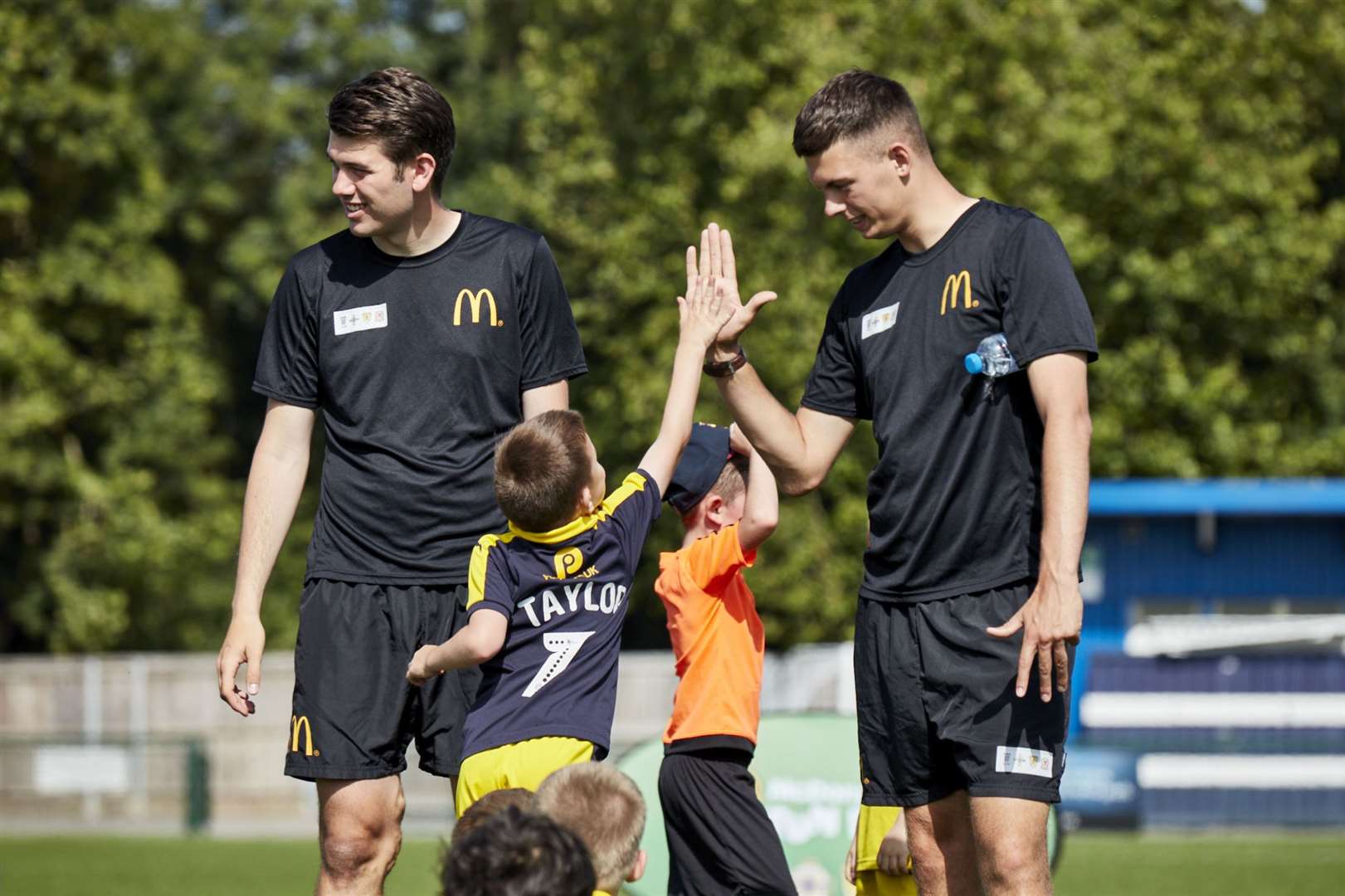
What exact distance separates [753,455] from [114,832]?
1844 centimetres

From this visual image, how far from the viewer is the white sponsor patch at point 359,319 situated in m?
4.92

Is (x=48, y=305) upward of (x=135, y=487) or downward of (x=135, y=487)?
upward

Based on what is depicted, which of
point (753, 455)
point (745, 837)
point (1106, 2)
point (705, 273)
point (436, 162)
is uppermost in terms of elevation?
point (1106, 2)

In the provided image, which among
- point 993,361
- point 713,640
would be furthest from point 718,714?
point 993,361

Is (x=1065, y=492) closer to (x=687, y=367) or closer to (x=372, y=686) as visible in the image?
(x=687, y=367)

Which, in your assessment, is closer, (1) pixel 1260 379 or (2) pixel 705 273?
(2) pixel 705 273

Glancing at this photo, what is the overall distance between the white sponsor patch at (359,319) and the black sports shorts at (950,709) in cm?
161

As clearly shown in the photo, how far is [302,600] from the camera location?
4.97m

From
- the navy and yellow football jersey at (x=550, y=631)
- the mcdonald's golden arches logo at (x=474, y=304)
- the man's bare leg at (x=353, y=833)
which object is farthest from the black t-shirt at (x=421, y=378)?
the man's bare leg at (x=353, y=833)

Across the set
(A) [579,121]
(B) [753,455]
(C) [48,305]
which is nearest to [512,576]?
(B) [753,455]

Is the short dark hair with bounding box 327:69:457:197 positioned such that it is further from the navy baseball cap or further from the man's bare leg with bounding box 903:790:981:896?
the man's bare leg with bounding box 903:790:981:896

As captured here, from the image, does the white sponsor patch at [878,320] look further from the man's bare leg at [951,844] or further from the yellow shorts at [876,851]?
the yellow shorts at [876,851]

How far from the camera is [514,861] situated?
3.35 meters

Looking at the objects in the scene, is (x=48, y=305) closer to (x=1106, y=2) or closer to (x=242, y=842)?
(x=242, y=842)
